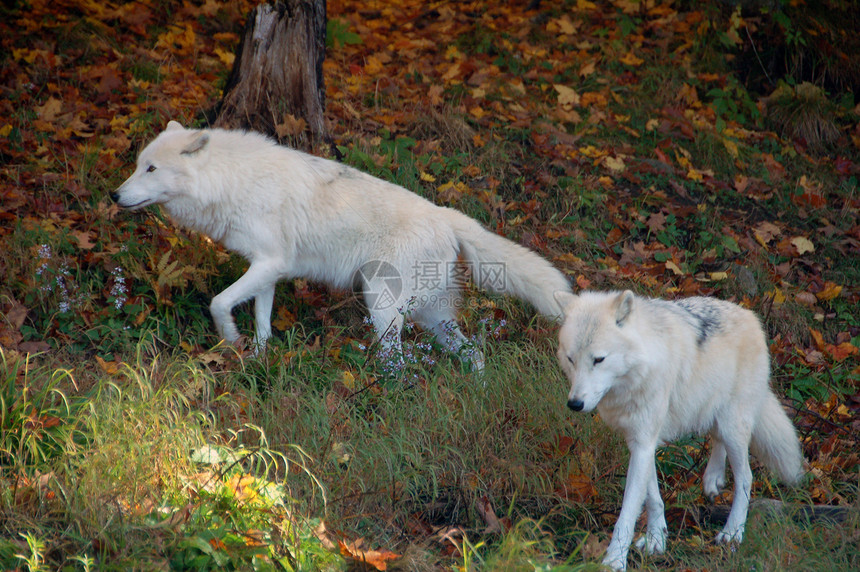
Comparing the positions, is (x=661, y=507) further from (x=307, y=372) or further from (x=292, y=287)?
(x=292, y=287)

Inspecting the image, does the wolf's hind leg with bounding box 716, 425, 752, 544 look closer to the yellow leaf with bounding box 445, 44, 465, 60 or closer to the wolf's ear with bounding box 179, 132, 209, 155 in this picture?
the wolf's ear with bounding box 179, 132, 209, 155

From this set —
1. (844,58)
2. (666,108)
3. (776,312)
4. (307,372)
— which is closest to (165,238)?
(307,372)

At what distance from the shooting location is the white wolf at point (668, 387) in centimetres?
359

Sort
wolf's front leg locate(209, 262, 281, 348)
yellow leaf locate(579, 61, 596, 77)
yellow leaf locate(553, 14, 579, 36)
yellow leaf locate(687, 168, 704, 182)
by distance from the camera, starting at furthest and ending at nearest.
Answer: yellow leaf locate(553, 14, 579, 36) → yellow leaf locate(579, 61, 596, 77) → yellow leaf locate(687, 168, 704, 182) → wolf's front leg locate(209, 262, 281, 348)

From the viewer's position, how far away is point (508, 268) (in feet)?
18.2

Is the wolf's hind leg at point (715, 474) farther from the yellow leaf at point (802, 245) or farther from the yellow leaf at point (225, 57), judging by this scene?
the yellow leaf at point (225, 57)

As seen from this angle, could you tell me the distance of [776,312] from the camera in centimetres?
639

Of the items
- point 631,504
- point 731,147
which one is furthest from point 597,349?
point 731,147

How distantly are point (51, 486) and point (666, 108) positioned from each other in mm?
7722

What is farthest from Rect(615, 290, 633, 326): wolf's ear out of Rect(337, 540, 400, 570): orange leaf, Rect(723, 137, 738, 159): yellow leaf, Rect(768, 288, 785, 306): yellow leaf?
Rect(723, 137, 738, 159): yellow leaf

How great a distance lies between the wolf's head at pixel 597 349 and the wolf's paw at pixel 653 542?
854 millimetres

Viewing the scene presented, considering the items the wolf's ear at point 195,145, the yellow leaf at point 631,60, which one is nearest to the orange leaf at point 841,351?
the yellow leaf at point 631,60

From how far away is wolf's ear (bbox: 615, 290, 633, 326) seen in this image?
3.62m

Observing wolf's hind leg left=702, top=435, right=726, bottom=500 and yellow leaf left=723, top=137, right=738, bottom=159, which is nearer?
wolf's hind leg left=702, top=435, right=726, bottom=500
